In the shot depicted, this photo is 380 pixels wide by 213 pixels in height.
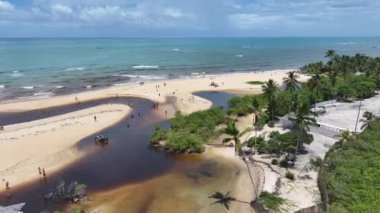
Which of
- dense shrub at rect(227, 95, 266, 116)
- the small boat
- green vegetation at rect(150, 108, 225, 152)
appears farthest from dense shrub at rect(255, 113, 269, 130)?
the small boat

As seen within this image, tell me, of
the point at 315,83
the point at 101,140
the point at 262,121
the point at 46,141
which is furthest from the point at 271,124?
the point at 46,141

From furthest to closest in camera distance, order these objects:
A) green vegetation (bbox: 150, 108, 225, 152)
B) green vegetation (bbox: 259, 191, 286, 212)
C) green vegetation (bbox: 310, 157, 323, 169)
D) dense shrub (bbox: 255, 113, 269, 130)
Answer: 1. dense shrub (bbox: 255, 113, 269, 130)
2. green vegetation (bbox: 150, 108, 225, 152)
3. green vegetation (bbox: 310, 157, 323, 169)
4. green vegetation (bbox: 259, 191, 286, 212)

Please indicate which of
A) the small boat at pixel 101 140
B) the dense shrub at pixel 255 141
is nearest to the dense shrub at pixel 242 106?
the dense shrub at pixel 255 141

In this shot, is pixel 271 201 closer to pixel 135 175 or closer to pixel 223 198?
pixel 223 198

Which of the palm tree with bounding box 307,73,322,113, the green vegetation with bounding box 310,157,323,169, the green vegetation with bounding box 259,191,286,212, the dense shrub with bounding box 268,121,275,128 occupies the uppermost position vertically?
the palm tree with bounding box 307,73,322,113

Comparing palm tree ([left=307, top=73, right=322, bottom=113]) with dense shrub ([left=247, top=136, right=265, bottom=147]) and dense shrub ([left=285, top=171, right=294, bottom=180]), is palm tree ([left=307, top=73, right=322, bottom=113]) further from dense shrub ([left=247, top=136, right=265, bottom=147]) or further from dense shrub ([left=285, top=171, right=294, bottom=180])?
dense shrub ([left=285, top=171, right=294, bottom=180])

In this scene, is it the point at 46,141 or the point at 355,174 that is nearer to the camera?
the point at 355,174
